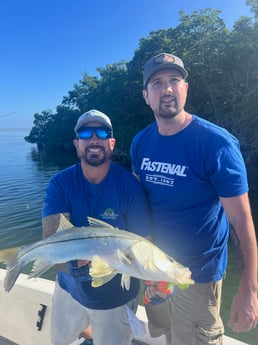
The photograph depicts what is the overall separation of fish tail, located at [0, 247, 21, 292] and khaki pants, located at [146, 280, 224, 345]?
1323mm

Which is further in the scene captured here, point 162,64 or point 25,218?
point 25,218

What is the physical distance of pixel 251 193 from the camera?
60.4ft

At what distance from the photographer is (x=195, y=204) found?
238 centimetres

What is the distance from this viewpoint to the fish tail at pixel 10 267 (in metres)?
2.24

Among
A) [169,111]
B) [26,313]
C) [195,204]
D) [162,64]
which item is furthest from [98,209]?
[26,313]

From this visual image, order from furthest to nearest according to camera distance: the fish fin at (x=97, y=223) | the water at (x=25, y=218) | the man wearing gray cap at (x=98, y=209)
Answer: the water at (x=25, y=218) < the man wearing gray cap at (x=98, y=209) < the fish fin at (x=97, y=223)

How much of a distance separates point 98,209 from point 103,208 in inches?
1.8

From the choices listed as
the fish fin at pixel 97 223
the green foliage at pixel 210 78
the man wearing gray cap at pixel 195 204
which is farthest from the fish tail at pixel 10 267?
the green foliage at pixel 210 78

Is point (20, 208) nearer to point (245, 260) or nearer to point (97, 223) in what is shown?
point (97, 223)

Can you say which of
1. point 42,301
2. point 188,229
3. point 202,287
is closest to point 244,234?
point 188,229

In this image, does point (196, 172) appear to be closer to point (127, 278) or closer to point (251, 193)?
point (127, 278)

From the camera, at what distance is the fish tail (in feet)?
7.34

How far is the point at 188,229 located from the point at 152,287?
0.62 meters

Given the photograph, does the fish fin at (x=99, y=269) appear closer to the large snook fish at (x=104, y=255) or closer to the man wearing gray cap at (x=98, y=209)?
the large snook fish at (x=104, y=255)
